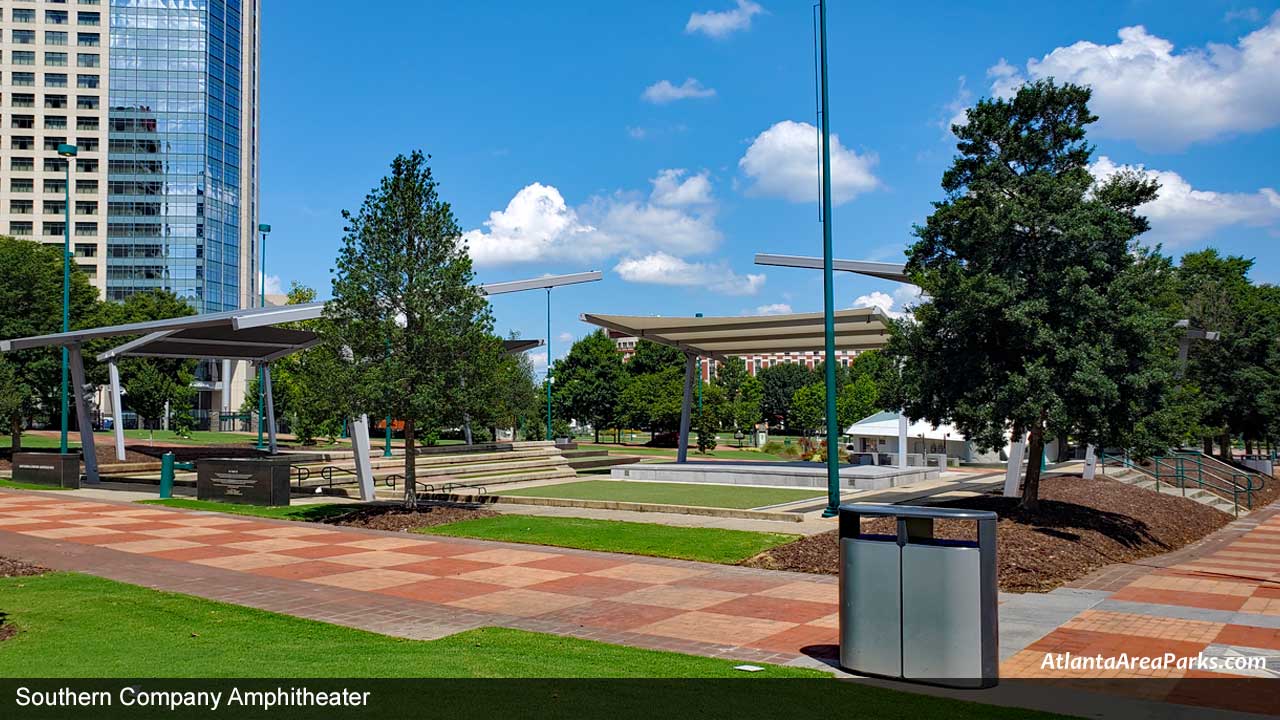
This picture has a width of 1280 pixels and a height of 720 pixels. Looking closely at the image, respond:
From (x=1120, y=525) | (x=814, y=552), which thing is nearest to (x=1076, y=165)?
(x=1120, y=525)

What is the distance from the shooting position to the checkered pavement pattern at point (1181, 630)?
7.18 meters

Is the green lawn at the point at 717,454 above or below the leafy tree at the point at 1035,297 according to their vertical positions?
below

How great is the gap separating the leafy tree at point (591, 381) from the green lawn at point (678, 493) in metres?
52.9

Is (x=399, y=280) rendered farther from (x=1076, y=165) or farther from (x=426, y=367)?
(x=1076, y=165)

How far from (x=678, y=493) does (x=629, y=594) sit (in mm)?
13770

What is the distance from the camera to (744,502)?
22.6 metres

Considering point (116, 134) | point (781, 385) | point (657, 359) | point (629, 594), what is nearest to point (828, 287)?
point (629, 594)

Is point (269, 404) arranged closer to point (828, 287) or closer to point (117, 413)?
point (117, 413)

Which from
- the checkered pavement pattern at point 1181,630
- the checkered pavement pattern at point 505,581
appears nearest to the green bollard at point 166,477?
the checkered pavement pattern at point 505,581

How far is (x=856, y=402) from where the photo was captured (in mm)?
76375

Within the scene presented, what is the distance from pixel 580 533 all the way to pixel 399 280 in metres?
7.03

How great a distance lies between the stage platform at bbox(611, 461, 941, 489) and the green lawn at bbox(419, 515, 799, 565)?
1020 cm

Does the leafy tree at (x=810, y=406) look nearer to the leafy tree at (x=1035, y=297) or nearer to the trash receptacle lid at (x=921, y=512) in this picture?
the leafy tree at (x=1035, y=297)

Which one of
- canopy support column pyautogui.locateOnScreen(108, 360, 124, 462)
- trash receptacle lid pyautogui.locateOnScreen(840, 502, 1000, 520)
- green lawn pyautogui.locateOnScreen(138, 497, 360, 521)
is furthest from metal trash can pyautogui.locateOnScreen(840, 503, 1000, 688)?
canopy support column pyautogui.locateOnScreen(108, 360, 124, 462)
